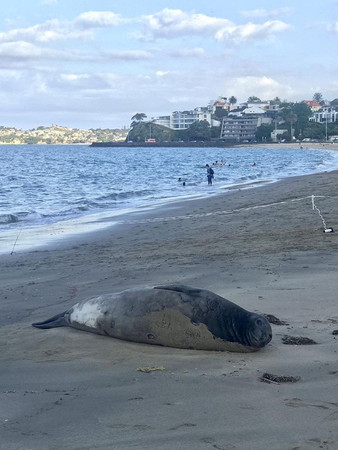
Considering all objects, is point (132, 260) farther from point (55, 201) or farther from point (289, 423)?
point (55, 201)

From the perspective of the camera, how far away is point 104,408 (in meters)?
4.61

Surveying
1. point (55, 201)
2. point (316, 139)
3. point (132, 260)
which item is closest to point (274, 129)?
point (316, 139)

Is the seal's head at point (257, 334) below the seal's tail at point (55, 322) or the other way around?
the other way around

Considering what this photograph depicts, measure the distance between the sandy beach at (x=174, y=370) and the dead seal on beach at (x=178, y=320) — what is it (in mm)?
95

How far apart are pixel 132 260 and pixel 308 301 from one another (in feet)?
15.5

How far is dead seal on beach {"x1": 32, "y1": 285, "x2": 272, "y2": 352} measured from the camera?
590 cm

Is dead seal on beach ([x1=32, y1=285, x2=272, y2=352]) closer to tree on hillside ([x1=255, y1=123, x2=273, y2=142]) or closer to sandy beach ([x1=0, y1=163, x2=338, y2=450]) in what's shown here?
sandy beach ([x1=0, y1=163, x2=338, y2=450])

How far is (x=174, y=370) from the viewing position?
17.8 feet

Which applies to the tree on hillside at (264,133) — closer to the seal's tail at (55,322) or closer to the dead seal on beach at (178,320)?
the seal's tail at (55,322)

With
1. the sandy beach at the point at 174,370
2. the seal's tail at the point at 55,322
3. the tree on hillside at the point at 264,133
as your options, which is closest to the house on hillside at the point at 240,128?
the tree on hillside at the point at 264,133

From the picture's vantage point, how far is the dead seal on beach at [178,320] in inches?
232

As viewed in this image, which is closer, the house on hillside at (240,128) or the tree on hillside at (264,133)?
the tree on hillside at (264,133)

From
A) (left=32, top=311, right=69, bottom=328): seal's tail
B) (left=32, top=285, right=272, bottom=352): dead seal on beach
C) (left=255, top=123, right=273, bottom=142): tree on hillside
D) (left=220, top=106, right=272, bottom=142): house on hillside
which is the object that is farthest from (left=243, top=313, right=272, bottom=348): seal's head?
(left=220, top=106, right=272, bottom=142): house on hillside

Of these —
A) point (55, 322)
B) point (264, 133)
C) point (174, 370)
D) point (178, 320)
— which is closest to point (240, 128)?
point (264, 133)
